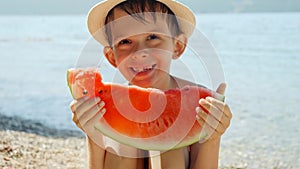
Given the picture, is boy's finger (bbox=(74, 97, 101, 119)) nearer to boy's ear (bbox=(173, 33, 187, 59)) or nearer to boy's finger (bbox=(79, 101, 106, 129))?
boy's finger (bbox=(79, 101, 106, 129))

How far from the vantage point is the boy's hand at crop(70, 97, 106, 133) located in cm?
176

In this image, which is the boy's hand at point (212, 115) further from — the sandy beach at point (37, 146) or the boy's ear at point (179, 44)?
the sandy beach at point (37, 146)

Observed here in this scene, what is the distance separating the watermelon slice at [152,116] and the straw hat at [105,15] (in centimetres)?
57

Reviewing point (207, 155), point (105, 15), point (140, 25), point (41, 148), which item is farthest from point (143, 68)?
point (41, 148)

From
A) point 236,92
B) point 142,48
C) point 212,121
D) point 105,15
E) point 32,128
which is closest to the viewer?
point 212,121

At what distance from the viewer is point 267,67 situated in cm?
1104

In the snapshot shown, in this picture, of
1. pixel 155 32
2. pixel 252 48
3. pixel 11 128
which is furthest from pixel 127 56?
pixel 252 48

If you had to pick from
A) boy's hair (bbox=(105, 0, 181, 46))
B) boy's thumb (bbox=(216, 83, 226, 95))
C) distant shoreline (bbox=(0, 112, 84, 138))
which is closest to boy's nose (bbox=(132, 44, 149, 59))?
boy's hair (bbox=(105, 0, 181, 46))

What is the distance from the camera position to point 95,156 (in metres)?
2.19

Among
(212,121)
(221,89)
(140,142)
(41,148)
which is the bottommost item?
(41,148)

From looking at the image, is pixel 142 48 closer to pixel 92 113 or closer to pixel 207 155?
pixel 92 113

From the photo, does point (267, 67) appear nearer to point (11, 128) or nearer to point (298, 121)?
point (298, 121)

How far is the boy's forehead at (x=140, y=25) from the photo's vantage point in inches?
→ 86.5

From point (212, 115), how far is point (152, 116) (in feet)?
0.93
